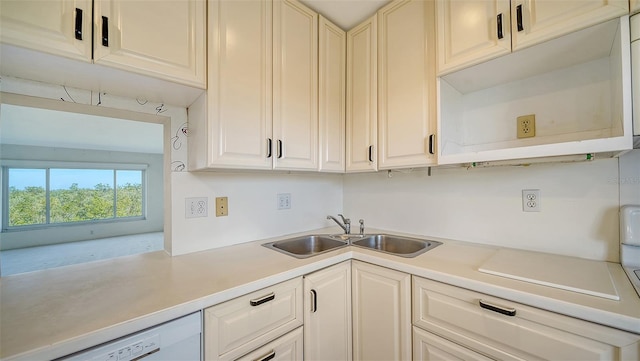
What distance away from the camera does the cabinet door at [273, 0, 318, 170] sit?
137 centimetres

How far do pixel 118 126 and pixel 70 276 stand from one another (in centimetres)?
370

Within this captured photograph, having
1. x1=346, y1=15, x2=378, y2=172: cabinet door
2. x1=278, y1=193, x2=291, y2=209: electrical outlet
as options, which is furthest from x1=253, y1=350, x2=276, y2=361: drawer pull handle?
x1=346, y1=15, x2=378, y2=172: cabinet door

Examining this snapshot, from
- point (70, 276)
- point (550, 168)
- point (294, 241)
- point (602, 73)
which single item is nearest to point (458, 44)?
point (602, 73)

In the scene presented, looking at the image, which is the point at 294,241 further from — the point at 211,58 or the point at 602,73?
the point at 602,73

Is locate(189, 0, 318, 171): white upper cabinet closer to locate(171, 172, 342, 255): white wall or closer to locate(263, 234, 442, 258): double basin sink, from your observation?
locate(171, 172, 342, 255): white wall

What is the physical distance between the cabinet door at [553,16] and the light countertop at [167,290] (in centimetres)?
97

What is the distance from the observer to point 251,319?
0.95m

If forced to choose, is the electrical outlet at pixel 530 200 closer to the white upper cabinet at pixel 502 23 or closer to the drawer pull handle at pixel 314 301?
the white upper cabinet at pixel 502 23

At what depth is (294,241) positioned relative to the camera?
1.70m

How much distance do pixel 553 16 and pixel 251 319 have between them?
1707 millimetres

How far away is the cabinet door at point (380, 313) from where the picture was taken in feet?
3.74

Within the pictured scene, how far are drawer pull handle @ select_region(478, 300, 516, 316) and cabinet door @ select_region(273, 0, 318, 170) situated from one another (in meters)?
1.07

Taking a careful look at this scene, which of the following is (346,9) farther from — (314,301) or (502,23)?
(314,301)

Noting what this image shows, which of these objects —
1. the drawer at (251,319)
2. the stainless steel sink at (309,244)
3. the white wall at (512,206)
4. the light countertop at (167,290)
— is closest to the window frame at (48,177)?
the light countertop at (167,290)
